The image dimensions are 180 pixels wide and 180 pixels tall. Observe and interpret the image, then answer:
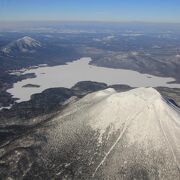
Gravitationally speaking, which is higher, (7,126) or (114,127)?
(114,127)

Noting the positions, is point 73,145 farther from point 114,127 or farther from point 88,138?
point 114,127

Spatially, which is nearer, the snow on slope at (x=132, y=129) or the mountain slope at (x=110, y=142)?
the mountain slope at (x=110, y=142)

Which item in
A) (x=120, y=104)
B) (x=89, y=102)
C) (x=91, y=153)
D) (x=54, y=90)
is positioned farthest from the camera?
(x=54, y=90)

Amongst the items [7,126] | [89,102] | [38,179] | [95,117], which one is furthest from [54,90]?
[38,179]

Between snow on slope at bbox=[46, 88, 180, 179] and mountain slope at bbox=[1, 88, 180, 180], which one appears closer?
mountain slope at bbox=[1, 88, 180, 180]

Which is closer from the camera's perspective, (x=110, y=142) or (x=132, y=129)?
(x=110, y=142)

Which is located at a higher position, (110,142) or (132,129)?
(132,129)
